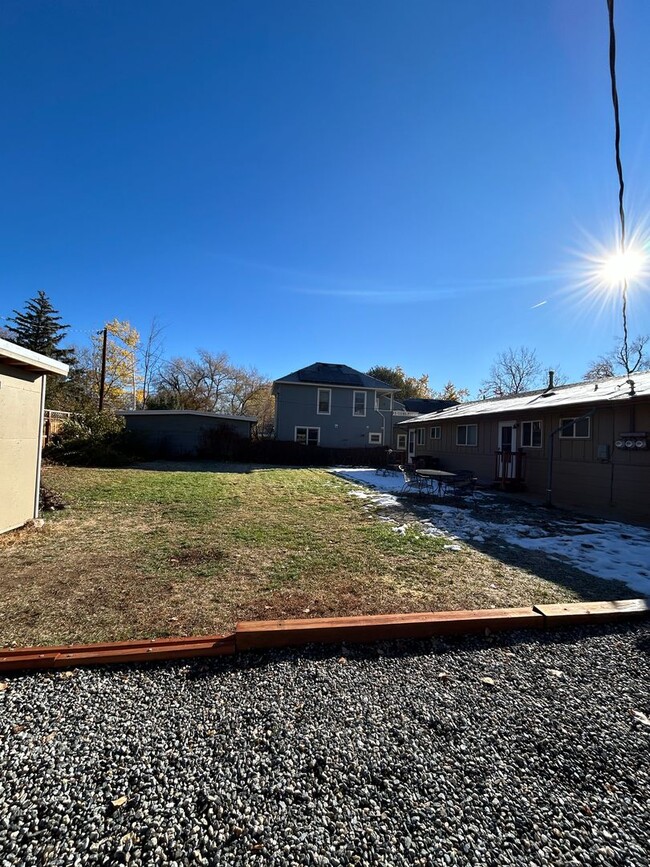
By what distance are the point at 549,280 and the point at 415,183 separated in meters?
4.04

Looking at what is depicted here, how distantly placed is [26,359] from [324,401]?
18.5m

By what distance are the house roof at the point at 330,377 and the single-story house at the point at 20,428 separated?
16793 mm

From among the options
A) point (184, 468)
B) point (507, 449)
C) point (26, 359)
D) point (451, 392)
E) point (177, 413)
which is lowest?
point (184, 468)

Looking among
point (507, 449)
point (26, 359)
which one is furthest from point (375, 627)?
point (507, 449)

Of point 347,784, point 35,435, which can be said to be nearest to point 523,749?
point 347,784

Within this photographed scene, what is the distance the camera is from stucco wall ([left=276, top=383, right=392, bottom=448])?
22.4 metres

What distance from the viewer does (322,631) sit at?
2584mm

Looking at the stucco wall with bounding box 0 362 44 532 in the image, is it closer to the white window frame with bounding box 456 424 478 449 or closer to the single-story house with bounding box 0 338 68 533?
the single-story house with bounding box 0 338 68 533

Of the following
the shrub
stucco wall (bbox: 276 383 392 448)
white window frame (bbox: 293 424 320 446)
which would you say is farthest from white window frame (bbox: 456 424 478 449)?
the shrub

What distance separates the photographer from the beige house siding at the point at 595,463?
304 inches

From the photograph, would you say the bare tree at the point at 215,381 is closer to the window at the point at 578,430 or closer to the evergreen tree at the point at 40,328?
the evergreen tree at the point at 40,328

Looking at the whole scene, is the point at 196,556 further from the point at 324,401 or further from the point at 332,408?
the point at 332,408

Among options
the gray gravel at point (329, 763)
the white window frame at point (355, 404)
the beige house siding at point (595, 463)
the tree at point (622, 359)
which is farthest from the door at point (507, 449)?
the tree at point (622, 359)

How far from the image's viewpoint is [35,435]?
224 inches
